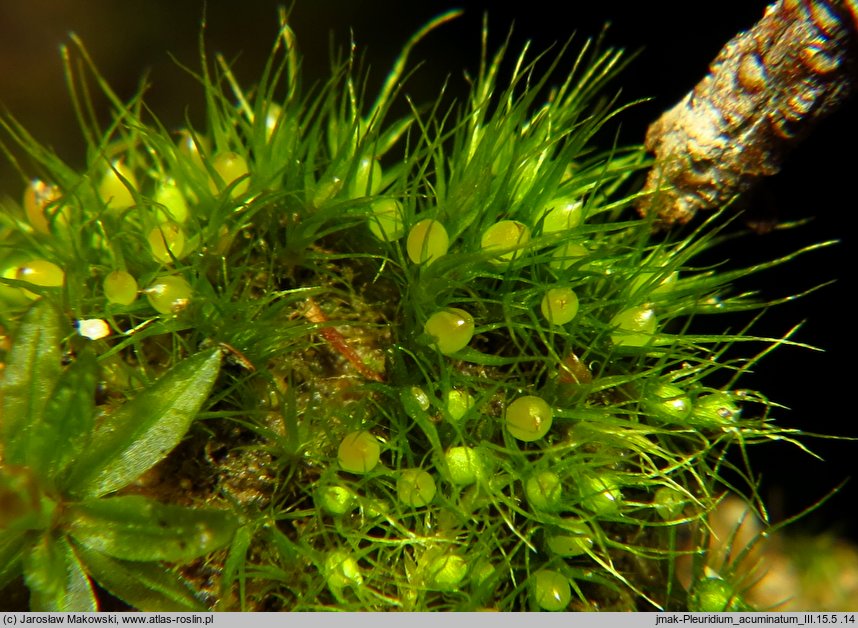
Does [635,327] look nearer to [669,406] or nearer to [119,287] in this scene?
[669,406]

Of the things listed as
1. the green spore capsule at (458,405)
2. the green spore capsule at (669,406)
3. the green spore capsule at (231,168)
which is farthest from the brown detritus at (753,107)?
the green spore capsule at (231,168)

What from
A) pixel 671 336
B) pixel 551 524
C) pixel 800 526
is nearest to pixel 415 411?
pixel 551 524

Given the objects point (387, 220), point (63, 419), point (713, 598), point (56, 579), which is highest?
point (387, 220)

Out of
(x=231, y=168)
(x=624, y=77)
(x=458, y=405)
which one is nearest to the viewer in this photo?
(x=458, y=405)

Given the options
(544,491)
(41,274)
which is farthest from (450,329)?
(41,274)

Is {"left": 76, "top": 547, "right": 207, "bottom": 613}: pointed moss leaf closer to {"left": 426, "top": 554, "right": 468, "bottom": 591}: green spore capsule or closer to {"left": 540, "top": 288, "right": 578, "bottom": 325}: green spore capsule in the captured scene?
{"left": 426, "top": 554, "right": 468, "bottom": 591}: green spore capsule

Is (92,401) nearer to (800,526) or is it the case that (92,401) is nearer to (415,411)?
(415,411)

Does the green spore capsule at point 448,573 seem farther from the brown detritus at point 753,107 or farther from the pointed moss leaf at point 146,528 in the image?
the brown detritus at point 753,107
